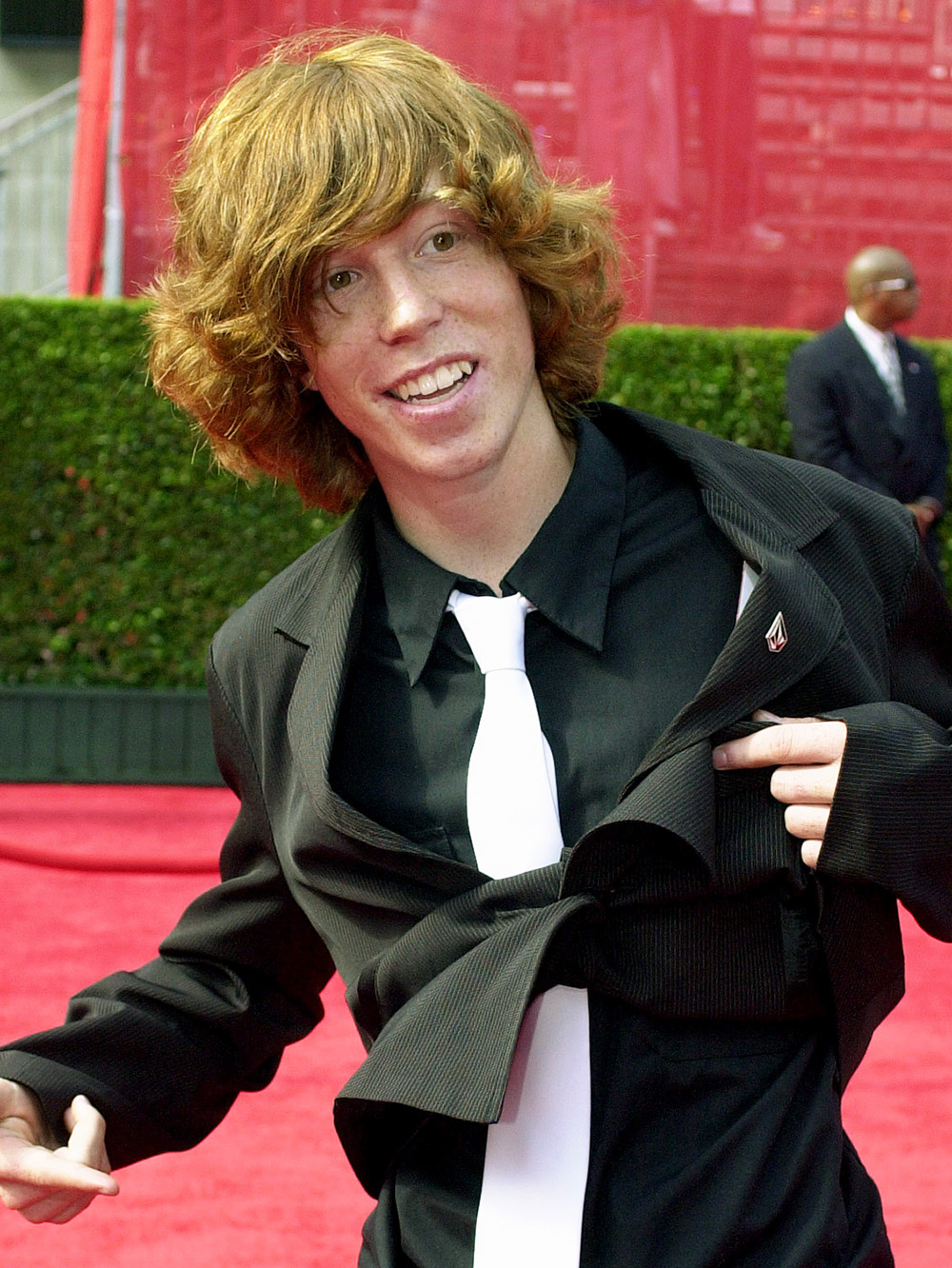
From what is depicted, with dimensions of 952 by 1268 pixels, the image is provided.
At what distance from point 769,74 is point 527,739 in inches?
276

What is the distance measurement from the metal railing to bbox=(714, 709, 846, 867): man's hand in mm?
8485

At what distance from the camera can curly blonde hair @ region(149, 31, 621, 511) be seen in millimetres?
1567

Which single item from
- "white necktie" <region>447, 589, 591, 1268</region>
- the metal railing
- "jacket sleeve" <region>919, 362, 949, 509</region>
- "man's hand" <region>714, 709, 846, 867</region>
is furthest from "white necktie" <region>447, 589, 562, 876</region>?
the metal railing

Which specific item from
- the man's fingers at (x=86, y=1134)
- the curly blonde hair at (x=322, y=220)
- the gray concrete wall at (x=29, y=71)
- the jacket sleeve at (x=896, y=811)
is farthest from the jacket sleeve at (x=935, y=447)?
the gray concrete wall at (x=29, y=71)

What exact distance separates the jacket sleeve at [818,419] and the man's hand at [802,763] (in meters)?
5.36

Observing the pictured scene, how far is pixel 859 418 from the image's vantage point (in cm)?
668

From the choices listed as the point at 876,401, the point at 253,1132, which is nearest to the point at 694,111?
the point at 876,401

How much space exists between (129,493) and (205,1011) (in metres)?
5.70

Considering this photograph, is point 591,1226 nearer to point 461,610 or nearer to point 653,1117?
point 653,1117

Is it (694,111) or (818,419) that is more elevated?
(694,111)

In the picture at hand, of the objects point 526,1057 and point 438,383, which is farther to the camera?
point 438,383

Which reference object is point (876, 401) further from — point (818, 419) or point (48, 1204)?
point (48, 1204)

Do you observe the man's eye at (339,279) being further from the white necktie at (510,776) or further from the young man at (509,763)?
the white necktie at (510,776)

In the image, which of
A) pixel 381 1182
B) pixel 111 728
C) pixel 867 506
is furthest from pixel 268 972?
pixel 111 728
